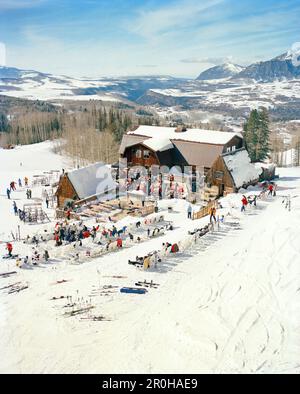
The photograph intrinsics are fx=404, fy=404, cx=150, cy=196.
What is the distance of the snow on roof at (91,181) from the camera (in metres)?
36.9

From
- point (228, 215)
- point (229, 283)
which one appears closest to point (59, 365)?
point (229, 283)

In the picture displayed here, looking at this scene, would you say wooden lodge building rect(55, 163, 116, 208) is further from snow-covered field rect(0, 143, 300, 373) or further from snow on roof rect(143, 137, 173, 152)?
snow-covered field rect(0, 143, 300, 373)

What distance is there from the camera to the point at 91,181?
38.3 metres

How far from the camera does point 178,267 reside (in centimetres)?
2153

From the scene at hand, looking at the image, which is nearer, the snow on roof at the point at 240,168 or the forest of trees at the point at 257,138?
the snow on roof at the point at 240,168

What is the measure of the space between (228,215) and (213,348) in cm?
1617

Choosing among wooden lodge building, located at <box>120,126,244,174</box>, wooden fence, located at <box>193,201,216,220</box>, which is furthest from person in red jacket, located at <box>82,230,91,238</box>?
wooden lodge building, located at <box>120,126,244,174</box>

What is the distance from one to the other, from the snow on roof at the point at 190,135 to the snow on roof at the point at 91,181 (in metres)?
10.5

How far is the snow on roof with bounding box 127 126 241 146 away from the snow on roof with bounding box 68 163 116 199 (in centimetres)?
1053

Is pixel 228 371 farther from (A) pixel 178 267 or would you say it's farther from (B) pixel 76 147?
(B) pixel 76 147

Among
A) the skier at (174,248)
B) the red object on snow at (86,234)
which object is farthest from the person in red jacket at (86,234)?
the skier at (174,248)

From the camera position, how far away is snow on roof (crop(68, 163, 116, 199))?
121ft

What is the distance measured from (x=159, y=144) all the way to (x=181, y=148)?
99.5 inches

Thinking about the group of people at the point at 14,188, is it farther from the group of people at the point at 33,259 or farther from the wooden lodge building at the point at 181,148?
the group of people at the point at 33,259
